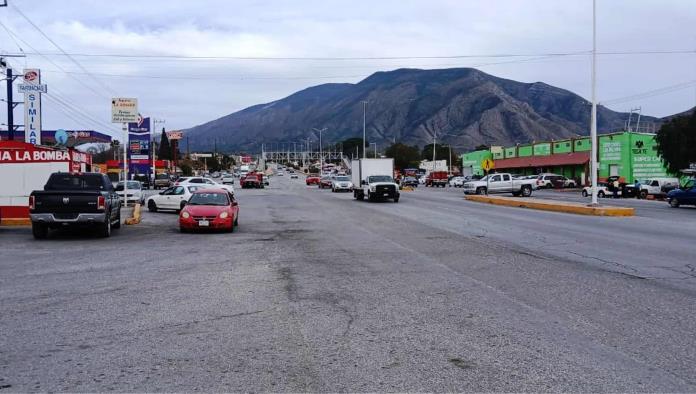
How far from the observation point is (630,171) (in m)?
69.1

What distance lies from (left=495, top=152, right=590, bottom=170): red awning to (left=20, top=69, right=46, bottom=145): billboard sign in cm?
5870

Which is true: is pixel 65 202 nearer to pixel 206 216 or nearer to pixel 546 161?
pixel 206 216

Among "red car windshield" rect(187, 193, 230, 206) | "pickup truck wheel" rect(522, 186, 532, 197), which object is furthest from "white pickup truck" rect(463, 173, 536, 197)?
"red car windshield" rect(187, 193, 230, 206)

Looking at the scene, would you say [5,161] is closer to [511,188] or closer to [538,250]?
[538,250]

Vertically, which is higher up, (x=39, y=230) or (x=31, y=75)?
(x=31, y=75)

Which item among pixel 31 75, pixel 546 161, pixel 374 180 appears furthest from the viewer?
pixel 546 161

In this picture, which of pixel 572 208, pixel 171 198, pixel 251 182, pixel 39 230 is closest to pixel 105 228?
pixel 39 230

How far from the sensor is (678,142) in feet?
181

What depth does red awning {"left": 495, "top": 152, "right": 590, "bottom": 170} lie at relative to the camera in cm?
7831

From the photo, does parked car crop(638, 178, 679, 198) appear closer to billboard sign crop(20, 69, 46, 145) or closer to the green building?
the green building

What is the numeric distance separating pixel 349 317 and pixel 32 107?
141 feet

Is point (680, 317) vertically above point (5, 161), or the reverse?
point (5, 161)

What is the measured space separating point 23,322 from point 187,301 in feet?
7.01

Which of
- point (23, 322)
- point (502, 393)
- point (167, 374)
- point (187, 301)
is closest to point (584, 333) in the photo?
point (502, 393)
